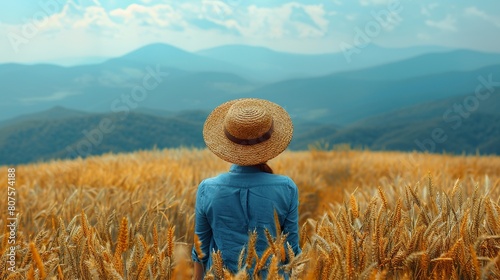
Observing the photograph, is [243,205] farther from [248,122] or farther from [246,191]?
[248,122]

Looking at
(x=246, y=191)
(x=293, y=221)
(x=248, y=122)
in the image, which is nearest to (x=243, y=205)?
(x=246, y=191)

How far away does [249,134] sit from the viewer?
2.46 m

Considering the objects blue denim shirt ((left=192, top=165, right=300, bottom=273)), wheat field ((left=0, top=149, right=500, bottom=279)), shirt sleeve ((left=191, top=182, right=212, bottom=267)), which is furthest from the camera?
shirt sleeve ((left=191, top=182, right=212, bottom=267))

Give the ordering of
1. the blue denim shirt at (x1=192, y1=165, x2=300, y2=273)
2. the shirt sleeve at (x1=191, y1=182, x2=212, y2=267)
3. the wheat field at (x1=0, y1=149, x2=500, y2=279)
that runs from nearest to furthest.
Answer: the wheat field at (x1=0, y1=149, x2=500, y2=279) < the blue denim shirt at (x1=192, y1=165, x2=300, y2=273) < the shirt sleeve at (x1=191, y1=182, x2=212, y2=267)

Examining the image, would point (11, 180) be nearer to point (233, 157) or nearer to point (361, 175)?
point (233, 157)

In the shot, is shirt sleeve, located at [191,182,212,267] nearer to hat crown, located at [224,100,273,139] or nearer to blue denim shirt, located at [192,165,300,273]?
blue denim shirt, located at [192,165,300,273]

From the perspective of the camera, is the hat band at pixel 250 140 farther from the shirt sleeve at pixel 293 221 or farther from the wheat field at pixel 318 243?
the wheat field at pixel 318 243

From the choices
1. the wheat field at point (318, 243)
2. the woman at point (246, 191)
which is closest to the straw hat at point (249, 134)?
the woman at point (246, 191)

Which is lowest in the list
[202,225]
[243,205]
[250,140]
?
[202,225]

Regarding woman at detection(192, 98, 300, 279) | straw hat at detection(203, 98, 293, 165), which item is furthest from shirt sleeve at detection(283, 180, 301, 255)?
straw hat at detection(203, 98, 293, 165)

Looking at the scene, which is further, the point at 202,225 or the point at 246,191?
the point at 202,225

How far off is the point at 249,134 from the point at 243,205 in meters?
0.35

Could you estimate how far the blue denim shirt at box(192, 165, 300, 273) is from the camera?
240 cm

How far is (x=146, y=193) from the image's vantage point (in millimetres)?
4691
